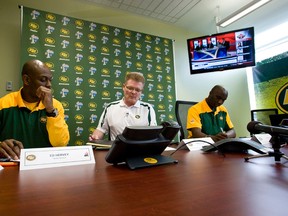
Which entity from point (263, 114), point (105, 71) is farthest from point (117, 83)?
point (263, 114)

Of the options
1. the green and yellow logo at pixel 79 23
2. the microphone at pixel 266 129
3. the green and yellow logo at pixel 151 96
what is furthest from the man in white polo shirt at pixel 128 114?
the green and yellow logo at pixel 79 23

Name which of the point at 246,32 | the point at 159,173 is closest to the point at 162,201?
the point at 159,173

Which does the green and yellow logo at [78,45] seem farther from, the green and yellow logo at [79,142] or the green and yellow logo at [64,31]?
the green and yellow logo at [79,142]

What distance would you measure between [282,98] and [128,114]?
3508mm

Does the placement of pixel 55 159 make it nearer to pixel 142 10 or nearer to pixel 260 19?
pixel 142 10

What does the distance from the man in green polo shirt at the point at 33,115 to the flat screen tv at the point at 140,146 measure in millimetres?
782

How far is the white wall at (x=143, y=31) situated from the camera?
2.47 meters

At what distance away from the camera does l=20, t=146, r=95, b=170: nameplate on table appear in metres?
0.64

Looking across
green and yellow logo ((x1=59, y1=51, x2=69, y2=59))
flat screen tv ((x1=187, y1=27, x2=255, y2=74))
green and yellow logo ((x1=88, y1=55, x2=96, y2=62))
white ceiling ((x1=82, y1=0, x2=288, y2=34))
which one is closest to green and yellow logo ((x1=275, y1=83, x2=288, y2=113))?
white ceiling ((x1=82, y1=0, x2=288, y2=34))

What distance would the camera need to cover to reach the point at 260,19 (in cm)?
363

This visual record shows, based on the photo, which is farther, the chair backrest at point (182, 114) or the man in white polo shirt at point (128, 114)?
the chair backrest at point (182, 114)

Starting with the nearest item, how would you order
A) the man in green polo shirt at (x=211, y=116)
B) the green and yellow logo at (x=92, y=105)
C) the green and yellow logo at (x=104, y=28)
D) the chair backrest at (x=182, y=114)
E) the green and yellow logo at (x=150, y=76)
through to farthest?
the man in green polo shirt at (x=211, y=116)
the chair backrest at (x=182, y=114)
the green and yellow logo at (x=92, y=105)
the green and yellow logo at (x=104, y=28)
the green and yellow logo at (x=150, y=76)

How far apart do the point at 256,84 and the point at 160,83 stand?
8.17 ft

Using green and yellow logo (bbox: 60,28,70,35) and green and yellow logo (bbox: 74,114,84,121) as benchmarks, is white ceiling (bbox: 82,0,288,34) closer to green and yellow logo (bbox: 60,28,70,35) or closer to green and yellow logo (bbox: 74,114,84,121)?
green and yellow logo (bbox: 60,28,70,35)
